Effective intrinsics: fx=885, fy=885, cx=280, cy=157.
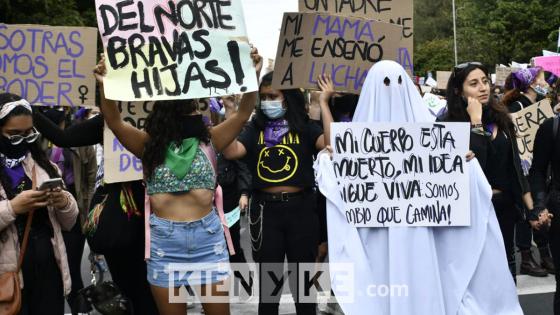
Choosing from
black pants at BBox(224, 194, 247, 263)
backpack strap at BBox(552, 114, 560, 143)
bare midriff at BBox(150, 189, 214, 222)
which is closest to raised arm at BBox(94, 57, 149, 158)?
bare midriff at BBox(150, 189, 214, 222)

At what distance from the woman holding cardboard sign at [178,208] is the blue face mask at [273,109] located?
1499 mm

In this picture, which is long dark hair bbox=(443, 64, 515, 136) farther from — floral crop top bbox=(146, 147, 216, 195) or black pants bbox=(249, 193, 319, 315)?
floral crop top bbox=(146, 147, 216, 195)

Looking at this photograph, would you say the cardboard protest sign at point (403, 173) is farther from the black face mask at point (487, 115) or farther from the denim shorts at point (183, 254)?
the black face mask at point (487, 115)

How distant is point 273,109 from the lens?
6.34m

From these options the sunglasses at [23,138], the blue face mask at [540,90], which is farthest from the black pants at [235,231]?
the blue face mask at [540,90]

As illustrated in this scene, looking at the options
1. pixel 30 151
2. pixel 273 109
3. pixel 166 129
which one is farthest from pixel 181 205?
pixel 273 109

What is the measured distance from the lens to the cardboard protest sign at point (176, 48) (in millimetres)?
4730

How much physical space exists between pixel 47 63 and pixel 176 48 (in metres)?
1.53

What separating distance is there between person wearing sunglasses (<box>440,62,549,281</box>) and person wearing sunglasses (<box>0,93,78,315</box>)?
8.61 ft

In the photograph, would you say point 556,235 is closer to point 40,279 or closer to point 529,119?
point 40,279

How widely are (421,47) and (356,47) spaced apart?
64.0 meters

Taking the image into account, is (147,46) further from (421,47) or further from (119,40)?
(421,47)

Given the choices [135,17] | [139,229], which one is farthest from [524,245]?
[135,17]

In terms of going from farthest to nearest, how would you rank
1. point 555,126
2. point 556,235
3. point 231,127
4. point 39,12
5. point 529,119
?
1. point 39,12
2. point 529,119
3. point 555,126
4. point 556,235
5. point 231,127
